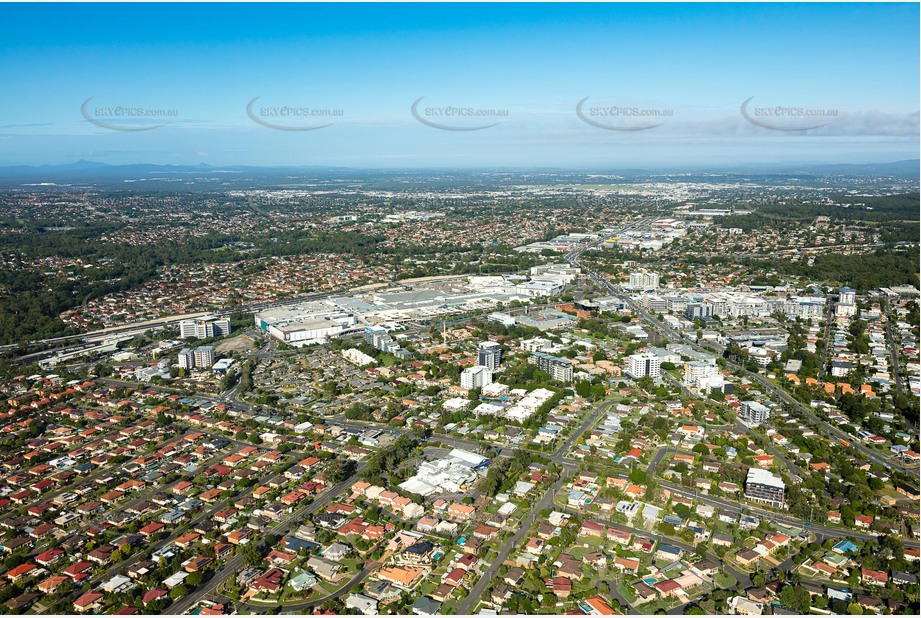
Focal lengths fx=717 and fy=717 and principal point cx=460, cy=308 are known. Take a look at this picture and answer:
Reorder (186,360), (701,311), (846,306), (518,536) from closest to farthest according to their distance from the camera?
(518,536) → (186,360) → (846,306) → (701,311)

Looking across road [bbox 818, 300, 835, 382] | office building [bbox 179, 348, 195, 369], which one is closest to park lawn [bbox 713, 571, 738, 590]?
road [bbox 818, 300, 835, 382]

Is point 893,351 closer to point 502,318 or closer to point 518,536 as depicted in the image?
point 502,318

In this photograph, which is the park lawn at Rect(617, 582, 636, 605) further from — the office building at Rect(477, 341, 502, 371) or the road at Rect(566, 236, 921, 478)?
the office building at Rect(477, 341, 502, 371)

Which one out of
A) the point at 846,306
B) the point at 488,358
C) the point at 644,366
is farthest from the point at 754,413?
the point at 846,306

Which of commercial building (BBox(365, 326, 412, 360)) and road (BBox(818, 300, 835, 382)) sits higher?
commercial building (BBox(365, 326, 412, 360))

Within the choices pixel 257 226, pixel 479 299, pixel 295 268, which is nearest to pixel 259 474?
pixel 479 299

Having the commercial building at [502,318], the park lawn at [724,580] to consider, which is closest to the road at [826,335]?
the commercial building at [502,318]

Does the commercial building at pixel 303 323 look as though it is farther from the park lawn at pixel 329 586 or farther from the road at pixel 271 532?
the park lawn at pixel 329 586
